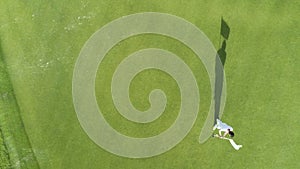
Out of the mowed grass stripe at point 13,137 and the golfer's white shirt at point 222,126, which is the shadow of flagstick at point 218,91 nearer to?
the golfer's white shirt at point 222,126

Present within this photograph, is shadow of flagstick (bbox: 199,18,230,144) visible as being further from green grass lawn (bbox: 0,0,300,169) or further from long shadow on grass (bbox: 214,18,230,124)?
green grass lawn (bbox: 0,0,300,169)

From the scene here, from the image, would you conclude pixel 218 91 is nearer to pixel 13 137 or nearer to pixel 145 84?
pixel 145 84

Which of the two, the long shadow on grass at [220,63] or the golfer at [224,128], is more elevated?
the long shadow on grass at [220,63]

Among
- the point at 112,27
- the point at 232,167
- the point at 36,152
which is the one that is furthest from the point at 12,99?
the point at 232,167

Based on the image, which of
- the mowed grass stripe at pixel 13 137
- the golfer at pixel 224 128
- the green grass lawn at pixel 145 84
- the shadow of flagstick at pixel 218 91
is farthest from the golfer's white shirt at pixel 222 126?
the mowed grass stripe at pixel 13 137

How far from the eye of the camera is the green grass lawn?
19359 millimetres

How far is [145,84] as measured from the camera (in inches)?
779

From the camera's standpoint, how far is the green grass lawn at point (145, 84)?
19359 mm

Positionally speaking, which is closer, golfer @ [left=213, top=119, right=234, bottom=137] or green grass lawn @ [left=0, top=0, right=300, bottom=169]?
golfer @ [left=213, top=119, right=234, bottom=137]

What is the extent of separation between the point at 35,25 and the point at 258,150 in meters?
10.9

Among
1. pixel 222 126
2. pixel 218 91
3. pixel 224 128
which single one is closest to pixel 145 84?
pixel 218 91

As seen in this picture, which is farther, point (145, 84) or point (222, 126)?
point (145, 84)

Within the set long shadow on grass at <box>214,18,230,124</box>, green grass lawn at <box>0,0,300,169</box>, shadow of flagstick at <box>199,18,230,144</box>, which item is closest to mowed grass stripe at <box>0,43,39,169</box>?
green grass lawn at <box>0,0,300,169</box>

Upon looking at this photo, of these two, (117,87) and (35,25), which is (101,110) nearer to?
(117,87)
